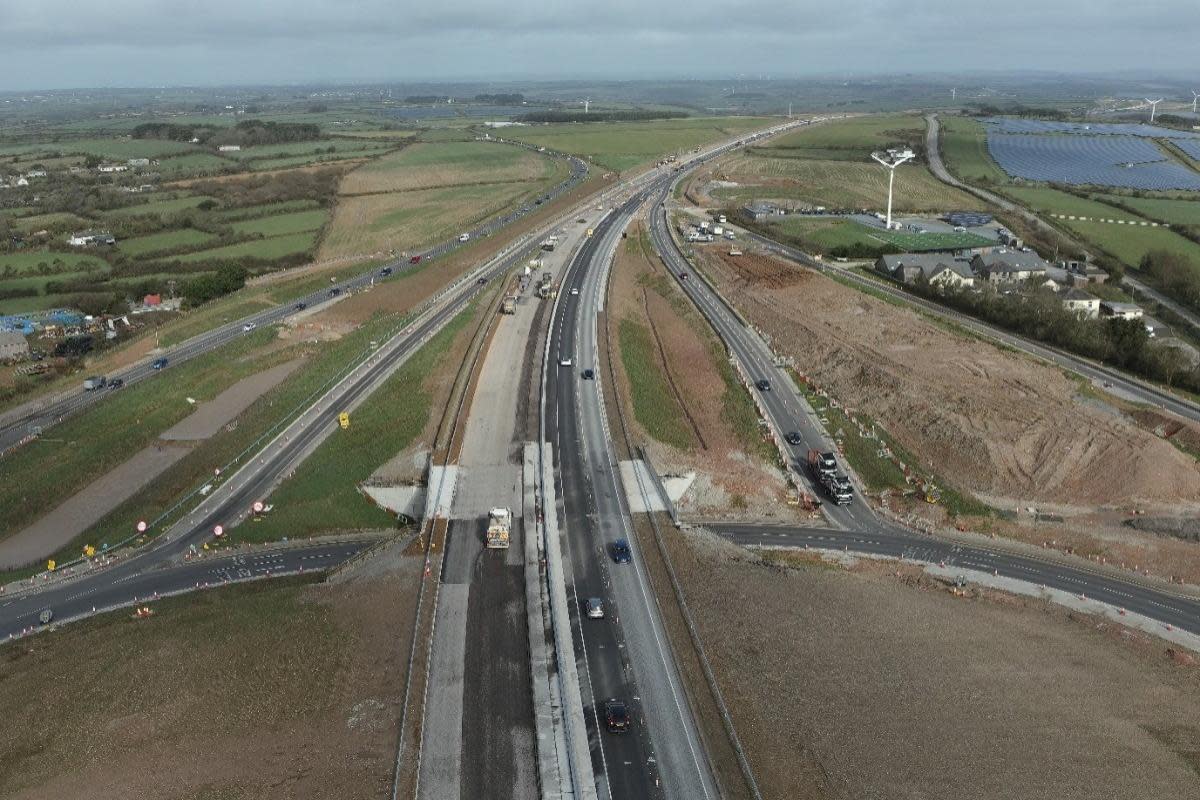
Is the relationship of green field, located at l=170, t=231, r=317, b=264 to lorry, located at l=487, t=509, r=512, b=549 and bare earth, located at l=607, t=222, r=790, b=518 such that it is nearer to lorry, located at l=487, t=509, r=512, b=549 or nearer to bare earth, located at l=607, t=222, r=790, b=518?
bare earth, located at l=607, t=222, r=790, b=518

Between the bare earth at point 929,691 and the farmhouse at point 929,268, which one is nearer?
the bare earth at point 929,691

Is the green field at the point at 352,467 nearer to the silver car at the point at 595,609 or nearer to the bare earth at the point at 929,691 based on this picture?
the silver car at the point at 595,609

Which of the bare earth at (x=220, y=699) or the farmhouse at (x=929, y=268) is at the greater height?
the farmhouse at (x=929, y=268)

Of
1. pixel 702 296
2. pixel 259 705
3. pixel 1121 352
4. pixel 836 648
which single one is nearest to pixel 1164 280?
pixel 1121 352

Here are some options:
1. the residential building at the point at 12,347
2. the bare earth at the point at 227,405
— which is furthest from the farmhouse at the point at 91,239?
the bare earth at the point at 227,405

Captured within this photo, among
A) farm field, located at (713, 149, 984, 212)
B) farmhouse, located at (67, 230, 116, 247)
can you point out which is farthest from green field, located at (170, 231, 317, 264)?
farm field, located at (713, 149, 984, 212)

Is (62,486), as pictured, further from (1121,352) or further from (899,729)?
(1121,352)
